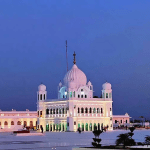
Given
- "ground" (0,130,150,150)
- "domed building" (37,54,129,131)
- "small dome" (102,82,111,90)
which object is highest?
"small dome" (102,82,111,90)

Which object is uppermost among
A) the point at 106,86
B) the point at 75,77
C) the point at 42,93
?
the point at 75,77

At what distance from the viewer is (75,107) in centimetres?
8312

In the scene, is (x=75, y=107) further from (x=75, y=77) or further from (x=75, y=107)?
(x=75, y=77)

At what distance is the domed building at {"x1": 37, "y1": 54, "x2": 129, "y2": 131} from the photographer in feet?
273

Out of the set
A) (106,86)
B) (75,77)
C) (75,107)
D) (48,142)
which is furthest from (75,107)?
(48,142)

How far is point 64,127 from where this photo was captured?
83.8m

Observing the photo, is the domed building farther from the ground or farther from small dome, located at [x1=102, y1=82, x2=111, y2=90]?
the ground

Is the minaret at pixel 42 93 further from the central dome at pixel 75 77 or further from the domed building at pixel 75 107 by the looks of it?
the central dome at pixel 75 77

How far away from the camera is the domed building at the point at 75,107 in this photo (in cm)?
8319

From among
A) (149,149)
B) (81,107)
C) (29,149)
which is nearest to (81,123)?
(81,107)

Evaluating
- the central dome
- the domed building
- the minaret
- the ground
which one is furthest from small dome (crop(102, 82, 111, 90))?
the ground

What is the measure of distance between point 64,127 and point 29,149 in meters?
53.3

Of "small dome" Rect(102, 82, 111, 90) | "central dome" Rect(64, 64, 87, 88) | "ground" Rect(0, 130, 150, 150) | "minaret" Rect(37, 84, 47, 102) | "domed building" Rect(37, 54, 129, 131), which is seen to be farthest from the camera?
"minaret" Rect(37, 84, 47, 102)

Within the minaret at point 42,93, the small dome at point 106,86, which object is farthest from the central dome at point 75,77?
the minaret at point 42,93
